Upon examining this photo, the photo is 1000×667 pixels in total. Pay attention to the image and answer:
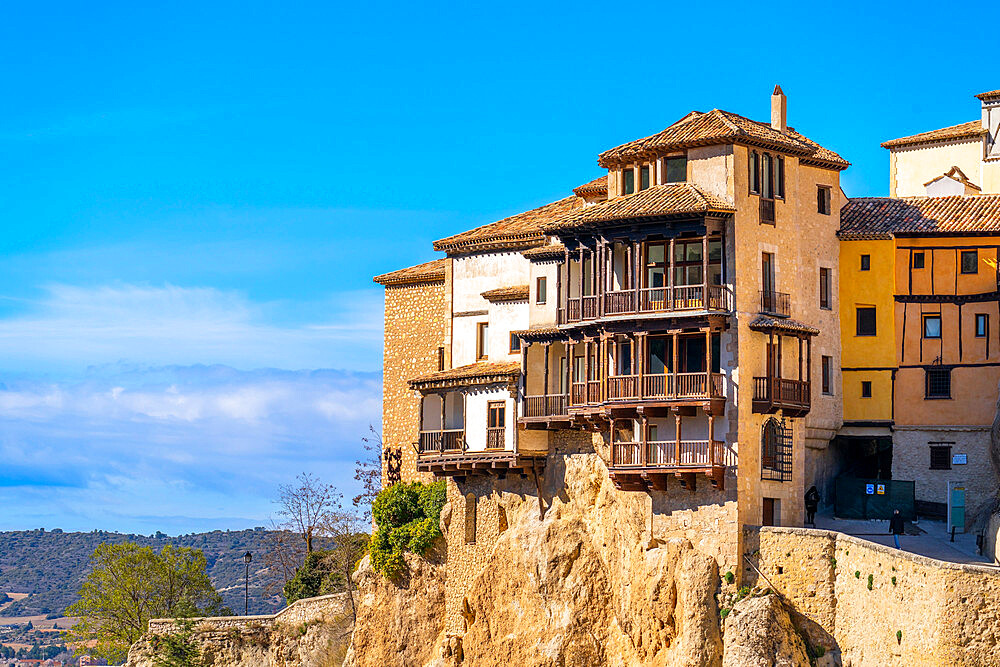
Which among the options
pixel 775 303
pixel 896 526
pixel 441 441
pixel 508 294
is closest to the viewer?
pixel 896 526

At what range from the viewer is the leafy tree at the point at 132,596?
308 ft

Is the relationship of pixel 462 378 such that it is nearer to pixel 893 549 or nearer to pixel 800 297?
pixel 800 297

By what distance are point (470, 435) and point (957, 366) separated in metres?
21.2

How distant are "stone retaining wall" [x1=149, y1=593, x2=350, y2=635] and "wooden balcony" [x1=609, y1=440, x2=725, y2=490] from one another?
23.0m

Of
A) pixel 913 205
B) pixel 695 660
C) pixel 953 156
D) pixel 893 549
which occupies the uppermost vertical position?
pixel 953 156

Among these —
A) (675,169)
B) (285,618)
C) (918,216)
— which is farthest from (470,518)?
(918,216)

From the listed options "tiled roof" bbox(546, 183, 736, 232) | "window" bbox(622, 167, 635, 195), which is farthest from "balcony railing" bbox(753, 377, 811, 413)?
"window" bbox(622, 167, 635, 195)

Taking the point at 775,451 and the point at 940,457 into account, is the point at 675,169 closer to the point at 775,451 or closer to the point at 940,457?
the point at 775,451

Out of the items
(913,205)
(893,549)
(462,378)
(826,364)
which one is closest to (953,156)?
(913,205)

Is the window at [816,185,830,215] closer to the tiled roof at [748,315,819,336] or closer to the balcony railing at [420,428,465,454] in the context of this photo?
the tiled roof at [748,315,819,336]

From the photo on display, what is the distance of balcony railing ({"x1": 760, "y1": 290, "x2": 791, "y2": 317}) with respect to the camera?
6122 cm

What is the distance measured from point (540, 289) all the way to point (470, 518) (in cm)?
1107

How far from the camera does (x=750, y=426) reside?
5966 cm

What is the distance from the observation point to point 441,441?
71562mm
